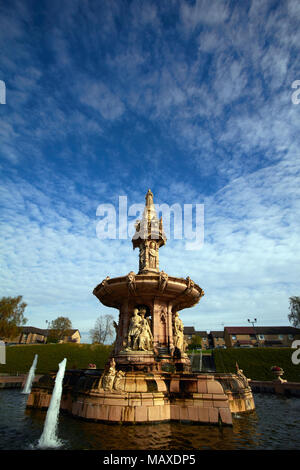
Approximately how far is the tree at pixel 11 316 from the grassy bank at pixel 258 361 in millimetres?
34834

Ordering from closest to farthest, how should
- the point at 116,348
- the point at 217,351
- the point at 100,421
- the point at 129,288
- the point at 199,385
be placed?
the point at 100,421 < the point at 199,385 < the point at 129,288 < the point at 116,348 < the point at 217,351

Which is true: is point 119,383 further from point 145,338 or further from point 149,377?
point 145,338

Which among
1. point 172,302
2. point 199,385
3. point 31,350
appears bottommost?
point 31,350

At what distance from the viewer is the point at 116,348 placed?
542 inches

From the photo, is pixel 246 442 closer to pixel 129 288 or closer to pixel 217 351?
pixel 129 288

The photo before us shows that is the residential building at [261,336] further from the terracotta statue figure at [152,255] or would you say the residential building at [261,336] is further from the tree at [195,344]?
the terracotta statue figure at [152,255]

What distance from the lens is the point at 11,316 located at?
43.8 m

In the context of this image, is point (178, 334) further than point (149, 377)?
Yes

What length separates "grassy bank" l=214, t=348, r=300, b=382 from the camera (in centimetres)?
2636

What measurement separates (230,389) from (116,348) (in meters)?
6.43

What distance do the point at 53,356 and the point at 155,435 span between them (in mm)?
33865

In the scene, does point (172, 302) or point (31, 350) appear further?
point (31, 350)

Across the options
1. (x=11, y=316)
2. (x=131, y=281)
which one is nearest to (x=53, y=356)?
(x=11, y=316)
